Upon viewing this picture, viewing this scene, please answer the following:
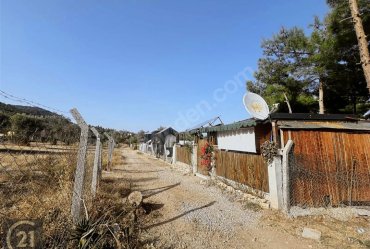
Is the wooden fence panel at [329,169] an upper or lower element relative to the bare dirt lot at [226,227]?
upper

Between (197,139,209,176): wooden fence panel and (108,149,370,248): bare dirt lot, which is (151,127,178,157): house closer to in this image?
(197,139,209,176): wooden fence panel

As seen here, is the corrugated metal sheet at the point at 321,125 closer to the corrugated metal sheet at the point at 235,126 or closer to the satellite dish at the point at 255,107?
the satellite dish at the point at 255,107

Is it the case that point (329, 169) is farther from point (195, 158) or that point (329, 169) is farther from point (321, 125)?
point (195, 158)

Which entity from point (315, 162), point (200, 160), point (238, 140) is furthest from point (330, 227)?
point (200, 160)

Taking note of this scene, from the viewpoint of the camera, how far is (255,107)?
28.5 ft

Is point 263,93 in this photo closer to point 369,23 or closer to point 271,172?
point 369,23

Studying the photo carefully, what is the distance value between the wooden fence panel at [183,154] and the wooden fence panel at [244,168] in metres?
5.62

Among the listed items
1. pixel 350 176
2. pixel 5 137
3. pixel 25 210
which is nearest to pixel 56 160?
pixel 25 210

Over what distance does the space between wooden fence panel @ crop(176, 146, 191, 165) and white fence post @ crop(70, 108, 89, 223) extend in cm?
1350

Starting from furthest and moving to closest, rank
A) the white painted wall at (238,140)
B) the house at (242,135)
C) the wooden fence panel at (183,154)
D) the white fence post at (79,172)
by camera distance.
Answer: the wooden fence panel at (183,154) < the white painted wall at (238,140) < the house at (242,135) < the white fence post at (79,172)

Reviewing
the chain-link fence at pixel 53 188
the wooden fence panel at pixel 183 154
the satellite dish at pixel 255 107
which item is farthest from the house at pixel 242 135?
the chain-link fence at pixel 53 188

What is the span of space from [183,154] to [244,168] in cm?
1009

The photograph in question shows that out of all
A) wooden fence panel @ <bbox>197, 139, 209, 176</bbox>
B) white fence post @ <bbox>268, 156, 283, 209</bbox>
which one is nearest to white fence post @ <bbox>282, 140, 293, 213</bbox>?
white fence post @ <bbox>268, 156, 283, 209</bbox>

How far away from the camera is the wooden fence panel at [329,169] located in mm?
7289
